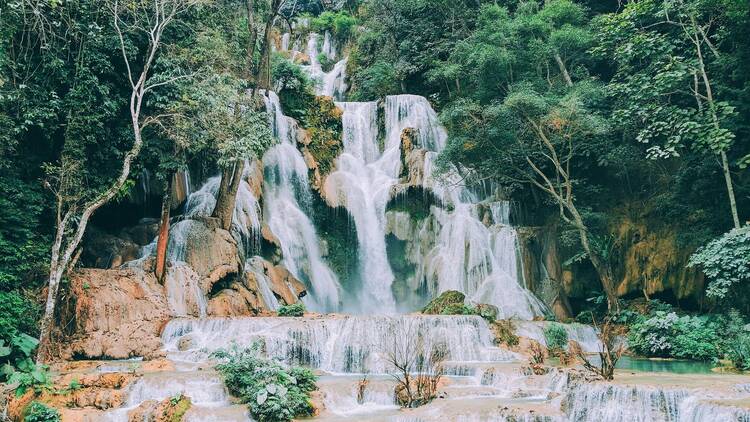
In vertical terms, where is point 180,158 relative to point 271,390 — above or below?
above

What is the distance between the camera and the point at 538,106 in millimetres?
18828

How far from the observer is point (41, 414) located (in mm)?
8930

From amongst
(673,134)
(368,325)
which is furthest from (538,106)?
(368,325)

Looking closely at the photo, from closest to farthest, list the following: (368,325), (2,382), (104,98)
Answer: (2,382)
(368,325)
(104,98)

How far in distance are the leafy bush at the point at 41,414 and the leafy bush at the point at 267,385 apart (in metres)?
2.72

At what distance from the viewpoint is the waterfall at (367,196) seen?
904 inches

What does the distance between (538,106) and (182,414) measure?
14.7 metres

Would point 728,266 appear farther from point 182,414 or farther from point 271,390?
point 182,414

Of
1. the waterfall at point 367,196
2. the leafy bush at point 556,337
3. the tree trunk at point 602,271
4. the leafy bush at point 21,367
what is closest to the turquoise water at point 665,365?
the leafy bush at point 556,337

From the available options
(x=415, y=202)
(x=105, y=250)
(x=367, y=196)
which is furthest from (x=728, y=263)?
(x=105, y=250)

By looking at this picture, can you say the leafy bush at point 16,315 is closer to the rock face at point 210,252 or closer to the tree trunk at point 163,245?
the tree trunk at point 163,245

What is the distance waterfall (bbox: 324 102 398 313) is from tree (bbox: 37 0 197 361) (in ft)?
30.9

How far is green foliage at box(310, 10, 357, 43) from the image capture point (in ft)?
135

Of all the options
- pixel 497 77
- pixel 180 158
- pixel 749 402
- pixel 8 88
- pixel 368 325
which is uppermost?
pixel 497 77
